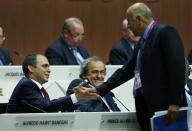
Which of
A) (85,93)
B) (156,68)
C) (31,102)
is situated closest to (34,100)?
(31,102)

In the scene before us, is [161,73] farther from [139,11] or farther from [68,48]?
[68,48]

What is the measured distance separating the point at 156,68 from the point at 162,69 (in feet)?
0.14

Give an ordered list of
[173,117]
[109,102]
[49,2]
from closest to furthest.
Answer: [173,117] → [109,102] → [49,2]

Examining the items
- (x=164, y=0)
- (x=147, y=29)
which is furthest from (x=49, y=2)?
(x=147, y=29)

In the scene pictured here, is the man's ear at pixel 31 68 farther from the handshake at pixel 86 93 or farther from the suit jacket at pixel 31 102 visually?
the handshake at pixel 86 93

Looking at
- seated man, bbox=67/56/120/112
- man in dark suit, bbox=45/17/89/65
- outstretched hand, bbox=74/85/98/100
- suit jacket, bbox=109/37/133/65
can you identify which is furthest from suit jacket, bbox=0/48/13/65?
outstretched hand, bbox=74/85/98/100

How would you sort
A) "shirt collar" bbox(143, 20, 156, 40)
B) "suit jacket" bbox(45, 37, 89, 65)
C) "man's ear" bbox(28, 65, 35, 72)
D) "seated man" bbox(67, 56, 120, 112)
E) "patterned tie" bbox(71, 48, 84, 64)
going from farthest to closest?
1. "patterned tie" bbox(71, 48, 84, 64)
2. "suit jacket" bbox(45, 37, 89, 65)
3. "man's ear" bbox(28, 65, 35, 72)
4. "seated man" bbox(67, 56, 120, 112)
5. "shirt collar" bbox(143, 20, 156, 40)

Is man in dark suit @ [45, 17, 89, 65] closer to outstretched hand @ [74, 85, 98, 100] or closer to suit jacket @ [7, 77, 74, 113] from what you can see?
→ suit jacket @ [7, 77, 74, 113]

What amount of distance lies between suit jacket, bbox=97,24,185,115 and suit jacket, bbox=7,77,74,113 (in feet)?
2.49

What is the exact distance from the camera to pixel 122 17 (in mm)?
9320

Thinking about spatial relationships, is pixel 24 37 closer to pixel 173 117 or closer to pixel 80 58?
pixel 80 58

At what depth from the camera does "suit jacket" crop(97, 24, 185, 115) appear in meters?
3.76

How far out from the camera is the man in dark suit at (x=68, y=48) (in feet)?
20.9

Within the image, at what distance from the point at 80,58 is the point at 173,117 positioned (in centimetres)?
291
